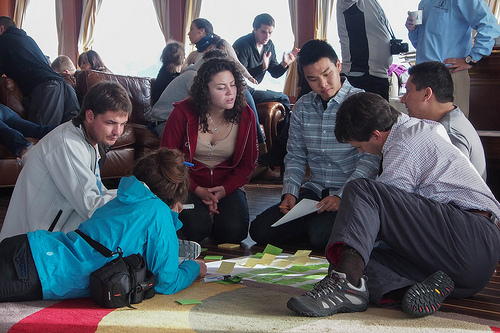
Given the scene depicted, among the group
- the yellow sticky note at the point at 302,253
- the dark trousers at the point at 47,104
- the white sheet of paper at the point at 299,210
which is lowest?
the yellow sticky note at the point at 302,253

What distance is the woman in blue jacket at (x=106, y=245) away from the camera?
170cm

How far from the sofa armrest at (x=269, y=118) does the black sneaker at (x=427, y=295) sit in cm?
337

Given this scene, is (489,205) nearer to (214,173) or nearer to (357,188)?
(357,188)

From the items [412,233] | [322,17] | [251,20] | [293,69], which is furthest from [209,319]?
[251,20]

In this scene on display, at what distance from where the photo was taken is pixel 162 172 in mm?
1942

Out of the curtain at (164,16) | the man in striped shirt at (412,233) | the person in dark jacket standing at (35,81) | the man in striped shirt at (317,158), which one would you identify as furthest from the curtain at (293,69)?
the man in striped shirt at (412,233)

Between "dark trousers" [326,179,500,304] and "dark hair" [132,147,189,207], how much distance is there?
0.61 meters

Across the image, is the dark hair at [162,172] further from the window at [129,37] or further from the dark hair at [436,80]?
the window at [129,37]

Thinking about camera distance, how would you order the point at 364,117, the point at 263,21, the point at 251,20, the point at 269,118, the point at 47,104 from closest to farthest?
the point at 364,117, the point at 47,104, the point at 269,118, the point at 263,21, the point at 251,20

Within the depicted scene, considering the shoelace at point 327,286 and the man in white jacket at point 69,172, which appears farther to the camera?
the man in white jacket at point 69,172

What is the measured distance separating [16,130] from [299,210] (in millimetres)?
2605

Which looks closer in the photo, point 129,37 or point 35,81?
point 35,81

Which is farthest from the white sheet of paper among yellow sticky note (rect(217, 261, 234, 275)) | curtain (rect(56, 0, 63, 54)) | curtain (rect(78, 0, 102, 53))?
curtain (rect(56, 0, 63, 54))

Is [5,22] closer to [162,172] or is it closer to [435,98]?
[162,172]
